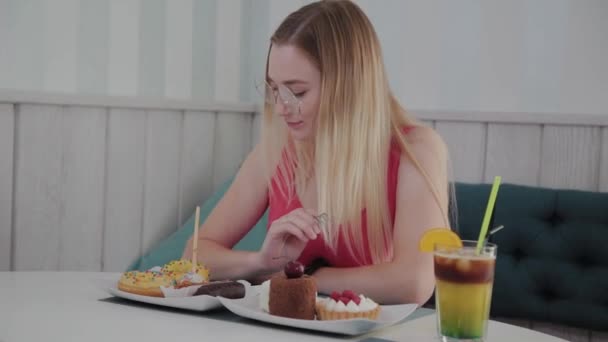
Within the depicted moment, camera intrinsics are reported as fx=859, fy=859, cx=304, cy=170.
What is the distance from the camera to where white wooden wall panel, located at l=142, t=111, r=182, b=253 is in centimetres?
285

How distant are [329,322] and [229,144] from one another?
2.05m

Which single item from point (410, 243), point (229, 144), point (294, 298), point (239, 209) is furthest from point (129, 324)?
point (229, 144)

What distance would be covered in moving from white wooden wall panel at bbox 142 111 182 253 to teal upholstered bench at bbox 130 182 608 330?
100cm

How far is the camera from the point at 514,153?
2.64 m

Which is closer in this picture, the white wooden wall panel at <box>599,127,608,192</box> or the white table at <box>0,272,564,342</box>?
the white table at <box>0,272,564,342</box>

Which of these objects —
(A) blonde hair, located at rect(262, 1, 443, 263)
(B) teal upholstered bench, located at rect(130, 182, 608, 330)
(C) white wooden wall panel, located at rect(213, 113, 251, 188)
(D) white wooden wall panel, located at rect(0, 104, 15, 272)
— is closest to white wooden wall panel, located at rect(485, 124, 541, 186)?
(B) teal upholstered bench, located at rect(130, 182, 608, 330)

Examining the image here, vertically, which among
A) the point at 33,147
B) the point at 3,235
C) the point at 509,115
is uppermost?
the point at 509,115

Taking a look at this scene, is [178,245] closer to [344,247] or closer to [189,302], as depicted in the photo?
[344,247]

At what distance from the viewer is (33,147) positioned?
8.25ft

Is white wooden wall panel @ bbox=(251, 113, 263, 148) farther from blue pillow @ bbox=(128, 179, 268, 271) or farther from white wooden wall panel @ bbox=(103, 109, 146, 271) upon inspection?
white wooden wall panel @ bbox=(103, 109, 146, 271)

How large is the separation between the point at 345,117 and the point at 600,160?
109 cm

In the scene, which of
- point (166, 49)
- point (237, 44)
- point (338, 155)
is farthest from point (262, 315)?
point (237, 44)

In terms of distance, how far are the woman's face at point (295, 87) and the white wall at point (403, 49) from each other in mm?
1015

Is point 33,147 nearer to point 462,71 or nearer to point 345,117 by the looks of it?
point 345,117
